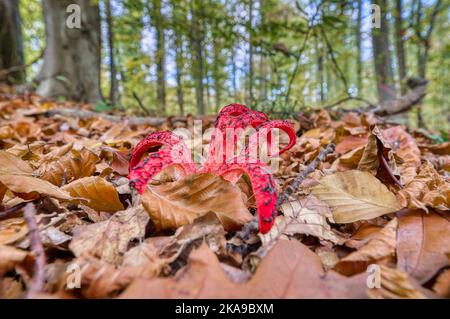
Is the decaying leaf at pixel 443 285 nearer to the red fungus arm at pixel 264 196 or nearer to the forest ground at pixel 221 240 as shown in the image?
the forest ground at pixel 221 240

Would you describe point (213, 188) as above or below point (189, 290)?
above

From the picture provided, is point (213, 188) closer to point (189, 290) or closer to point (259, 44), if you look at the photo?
point (189, 290)

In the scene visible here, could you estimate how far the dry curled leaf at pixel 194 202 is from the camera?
3.30 feet

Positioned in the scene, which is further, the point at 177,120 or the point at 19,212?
the point at 177,120

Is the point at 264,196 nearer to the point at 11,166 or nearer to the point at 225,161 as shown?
the point at 225,161

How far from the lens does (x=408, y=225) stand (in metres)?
1.01


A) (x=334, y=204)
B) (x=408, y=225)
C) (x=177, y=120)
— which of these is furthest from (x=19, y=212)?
(x=177, y=120)

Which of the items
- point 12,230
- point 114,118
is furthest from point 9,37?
point 12,230

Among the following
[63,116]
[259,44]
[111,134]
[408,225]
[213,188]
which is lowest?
[408,225]

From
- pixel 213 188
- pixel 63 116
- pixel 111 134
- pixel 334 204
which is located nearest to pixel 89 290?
pixel 213 188

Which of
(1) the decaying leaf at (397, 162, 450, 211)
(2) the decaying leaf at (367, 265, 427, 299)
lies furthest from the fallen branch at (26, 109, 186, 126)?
(2) the decaying leaf at (367, 265, 427, 299)
